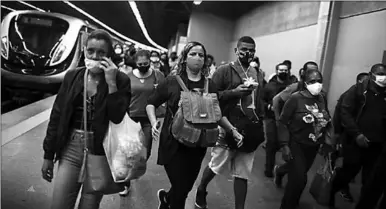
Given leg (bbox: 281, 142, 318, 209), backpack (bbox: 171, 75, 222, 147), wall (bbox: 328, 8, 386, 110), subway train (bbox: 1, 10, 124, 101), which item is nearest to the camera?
backpack (bbox: 171, 75, 222, 147)

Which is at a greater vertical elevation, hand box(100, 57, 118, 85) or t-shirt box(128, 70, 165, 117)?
hand box(100, 57, 118, 85)

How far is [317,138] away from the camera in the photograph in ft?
15.0

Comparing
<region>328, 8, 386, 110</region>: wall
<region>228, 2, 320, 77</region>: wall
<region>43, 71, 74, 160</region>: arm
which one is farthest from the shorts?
<region>228, 2, 320, 77</region>: wall

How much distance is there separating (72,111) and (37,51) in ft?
33.2

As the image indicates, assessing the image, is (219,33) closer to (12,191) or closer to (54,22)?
(54,22)

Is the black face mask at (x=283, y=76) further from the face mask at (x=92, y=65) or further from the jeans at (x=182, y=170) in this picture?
the face mask at (x=92, y=65)

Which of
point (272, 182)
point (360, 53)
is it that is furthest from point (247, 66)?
point (360, 53)

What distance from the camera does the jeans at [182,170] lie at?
11.9 ft

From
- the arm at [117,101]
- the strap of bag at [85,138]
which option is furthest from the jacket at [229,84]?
the strap of bag at [85,138]

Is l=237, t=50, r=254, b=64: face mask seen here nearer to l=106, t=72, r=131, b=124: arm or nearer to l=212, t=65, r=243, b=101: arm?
l=212, t=65, r=243, b=101: arm

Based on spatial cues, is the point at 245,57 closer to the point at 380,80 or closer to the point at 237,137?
the point at 237,137

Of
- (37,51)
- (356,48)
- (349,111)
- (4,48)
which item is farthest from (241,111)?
(37,51)

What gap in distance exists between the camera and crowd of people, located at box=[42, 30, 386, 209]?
120 inches

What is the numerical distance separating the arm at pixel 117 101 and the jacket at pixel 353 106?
2.81 metres
